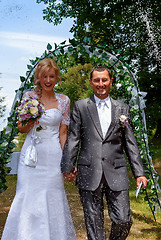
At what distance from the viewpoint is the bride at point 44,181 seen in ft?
14.9

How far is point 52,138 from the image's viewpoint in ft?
15.5

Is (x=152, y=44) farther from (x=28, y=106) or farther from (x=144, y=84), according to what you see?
(x=28, y=106)

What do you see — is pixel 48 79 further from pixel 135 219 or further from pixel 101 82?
pixel 135 219

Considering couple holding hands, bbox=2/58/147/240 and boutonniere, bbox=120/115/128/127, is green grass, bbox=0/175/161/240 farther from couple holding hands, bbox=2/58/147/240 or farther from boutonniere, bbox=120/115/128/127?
boutonniere, bbox=120/115/128/127

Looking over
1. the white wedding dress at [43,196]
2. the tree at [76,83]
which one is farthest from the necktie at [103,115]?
the tree at [76,83]

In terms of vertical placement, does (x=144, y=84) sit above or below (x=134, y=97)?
above

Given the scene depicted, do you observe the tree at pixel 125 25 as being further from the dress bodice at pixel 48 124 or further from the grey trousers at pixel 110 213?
the grey trousers at pixel 110 213

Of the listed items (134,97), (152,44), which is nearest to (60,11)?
(152,44)

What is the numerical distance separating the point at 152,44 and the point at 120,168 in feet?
38.9

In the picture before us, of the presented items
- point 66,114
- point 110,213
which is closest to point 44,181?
point 66,114

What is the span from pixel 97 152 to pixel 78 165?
279 mm

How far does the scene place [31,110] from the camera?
4418mm

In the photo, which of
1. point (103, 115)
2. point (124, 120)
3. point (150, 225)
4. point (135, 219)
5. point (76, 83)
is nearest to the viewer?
point (124, 120)

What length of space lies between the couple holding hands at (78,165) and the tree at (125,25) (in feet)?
30.3
